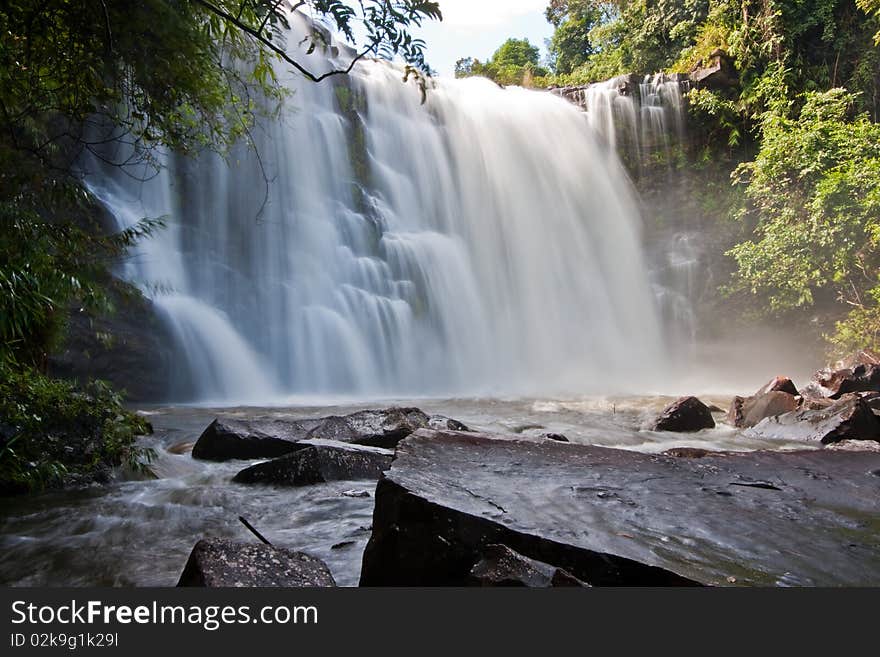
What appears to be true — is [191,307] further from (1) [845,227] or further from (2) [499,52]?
(2) [499,52]

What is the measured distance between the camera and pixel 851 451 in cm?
480

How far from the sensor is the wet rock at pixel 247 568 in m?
2.17

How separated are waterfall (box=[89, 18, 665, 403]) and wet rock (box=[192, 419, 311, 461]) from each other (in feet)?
19.0

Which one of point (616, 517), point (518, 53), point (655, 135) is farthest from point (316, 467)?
point (518, 53)

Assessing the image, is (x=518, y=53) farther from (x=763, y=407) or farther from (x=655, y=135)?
(x=763, y=407)

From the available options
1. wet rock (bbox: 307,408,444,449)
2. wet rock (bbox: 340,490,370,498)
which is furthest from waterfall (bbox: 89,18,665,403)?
wet rock (bbox: 340,490,370,498)

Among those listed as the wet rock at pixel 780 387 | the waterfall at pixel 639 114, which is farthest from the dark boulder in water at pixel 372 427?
the waterfall at pixel 639 114

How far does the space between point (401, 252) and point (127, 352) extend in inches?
276

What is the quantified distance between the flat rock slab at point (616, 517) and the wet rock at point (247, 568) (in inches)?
10.9

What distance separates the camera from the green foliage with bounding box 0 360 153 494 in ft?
13.5

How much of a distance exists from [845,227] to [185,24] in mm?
13914

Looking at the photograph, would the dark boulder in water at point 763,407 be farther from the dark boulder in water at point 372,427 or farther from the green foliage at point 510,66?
the green foliage at point 510,66

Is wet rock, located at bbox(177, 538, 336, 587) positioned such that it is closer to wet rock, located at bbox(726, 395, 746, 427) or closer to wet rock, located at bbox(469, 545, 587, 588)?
wet rock, located at bbox(469, 545, 587, 588)

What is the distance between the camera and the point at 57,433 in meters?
4.44
